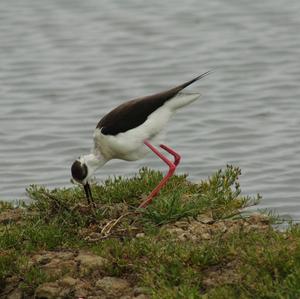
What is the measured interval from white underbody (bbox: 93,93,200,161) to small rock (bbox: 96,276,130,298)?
79.5 inches

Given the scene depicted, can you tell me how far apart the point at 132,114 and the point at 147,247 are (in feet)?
6.42

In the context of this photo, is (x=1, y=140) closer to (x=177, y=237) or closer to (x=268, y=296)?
(x=177, y=237)

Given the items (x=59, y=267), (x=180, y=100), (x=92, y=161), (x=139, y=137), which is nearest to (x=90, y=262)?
(x=59, y=267)

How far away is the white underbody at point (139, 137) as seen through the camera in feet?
36.5

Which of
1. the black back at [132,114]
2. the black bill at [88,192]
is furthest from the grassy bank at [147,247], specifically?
the black back at [132,114]

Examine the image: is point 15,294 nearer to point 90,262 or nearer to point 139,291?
point 90,262

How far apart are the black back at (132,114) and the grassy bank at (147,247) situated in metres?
0.73

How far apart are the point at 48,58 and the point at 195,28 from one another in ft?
10.1

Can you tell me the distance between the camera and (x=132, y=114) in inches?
438

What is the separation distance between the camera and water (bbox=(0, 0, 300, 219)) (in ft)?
51.3

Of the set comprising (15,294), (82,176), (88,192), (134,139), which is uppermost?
(134,139)

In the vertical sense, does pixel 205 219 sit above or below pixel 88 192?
below

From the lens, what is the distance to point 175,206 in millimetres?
10500

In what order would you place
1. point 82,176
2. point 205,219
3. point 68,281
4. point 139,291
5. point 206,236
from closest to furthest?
point 139,291 → point 68,281 → point 206,236 → point 205,219 → point 82,176
